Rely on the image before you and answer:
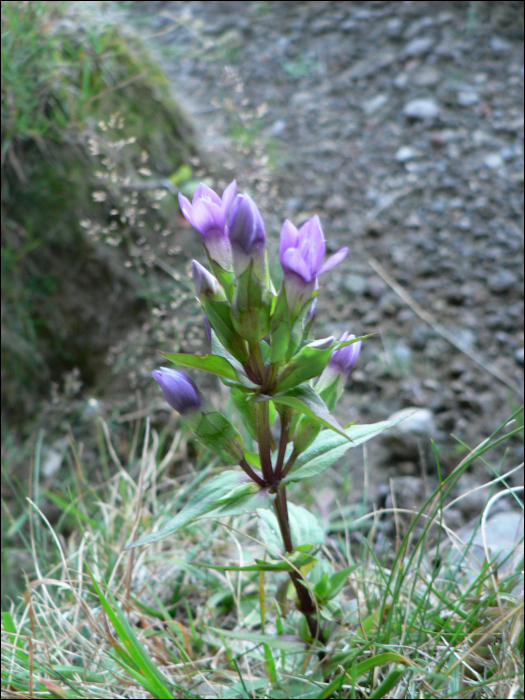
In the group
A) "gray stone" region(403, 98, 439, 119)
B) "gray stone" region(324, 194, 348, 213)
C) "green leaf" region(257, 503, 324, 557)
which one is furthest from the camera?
"gray stone" region(403, 98, 439, 119)

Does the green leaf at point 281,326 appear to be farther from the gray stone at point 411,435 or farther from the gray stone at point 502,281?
the gray stone at point 502,281

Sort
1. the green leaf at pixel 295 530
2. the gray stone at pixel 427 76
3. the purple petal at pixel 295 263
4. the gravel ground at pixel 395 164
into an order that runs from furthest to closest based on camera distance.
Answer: the gray stone at pixel 427 76
the gravel ground at pixel 395 164
the green leaf at pixel 295 530
the purple petal at pixel 295 263

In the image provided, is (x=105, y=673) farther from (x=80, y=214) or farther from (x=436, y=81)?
(x=436, y=81)

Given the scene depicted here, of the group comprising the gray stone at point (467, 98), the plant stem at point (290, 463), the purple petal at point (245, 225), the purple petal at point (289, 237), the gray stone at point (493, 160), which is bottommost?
the gray stone at point (493, 160)

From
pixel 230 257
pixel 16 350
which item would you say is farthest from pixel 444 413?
pixel 16 350

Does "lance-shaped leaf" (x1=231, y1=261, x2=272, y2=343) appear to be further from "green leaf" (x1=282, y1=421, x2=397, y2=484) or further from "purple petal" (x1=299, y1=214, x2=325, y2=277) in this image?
"green leaf" (x1=282, y1=421, x2=397, y2=484)

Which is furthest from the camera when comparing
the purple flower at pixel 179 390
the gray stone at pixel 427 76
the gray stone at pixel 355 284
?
the gray stone at pixel 427 76

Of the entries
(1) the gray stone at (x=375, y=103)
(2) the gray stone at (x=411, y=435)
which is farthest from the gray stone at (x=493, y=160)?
(2) the gray stone at (x=411, y=435)

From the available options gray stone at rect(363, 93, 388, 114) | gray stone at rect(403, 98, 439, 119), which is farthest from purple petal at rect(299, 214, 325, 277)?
gray stone at rect(363, 93, 388, 114)
